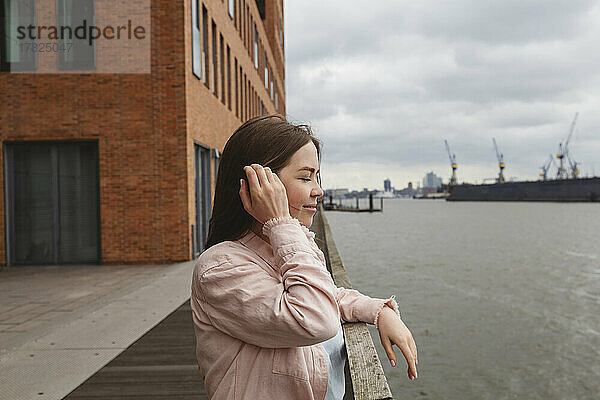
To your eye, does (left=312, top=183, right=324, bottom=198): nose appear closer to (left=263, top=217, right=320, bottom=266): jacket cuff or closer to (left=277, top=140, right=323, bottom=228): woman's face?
(left=277, top=140, right=323, bottom=228): woman's face

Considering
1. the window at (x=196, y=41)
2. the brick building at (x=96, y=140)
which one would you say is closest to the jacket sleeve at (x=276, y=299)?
the brick building at (x=96, y=140)

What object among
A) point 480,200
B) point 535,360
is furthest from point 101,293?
point 480,200

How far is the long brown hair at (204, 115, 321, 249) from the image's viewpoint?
158 centimetres

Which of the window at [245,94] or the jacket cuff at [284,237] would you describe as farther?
the window at [245,94]

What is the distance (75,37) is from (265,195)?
1270cm

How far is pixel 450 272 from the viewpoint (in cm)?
2369

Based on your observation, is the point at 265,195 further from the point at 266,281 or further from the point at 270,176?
the point at 266,281

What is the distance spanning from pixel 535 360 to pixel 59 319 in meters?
9.58

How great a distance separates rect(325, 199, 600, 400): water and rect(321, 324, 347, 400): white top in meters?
8.23

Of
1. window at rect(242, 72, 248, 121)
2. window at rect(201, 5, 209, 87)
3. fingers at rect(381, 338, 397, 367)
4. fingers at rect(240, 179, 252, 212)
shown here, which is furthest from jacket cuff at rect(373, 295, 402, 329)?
window at rect(242, 72, 248, 121)

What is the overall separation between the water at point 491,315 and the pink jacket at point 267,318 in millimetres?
8547

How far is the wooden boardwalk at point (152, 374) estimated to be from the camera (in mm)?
4387

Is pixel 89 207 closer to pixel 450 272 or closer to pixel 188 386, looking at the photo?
pixel 188 386

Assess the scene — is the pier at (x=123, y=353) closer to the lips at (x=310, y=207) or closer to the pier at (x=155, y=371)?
the pier at (x=155, y=371)
